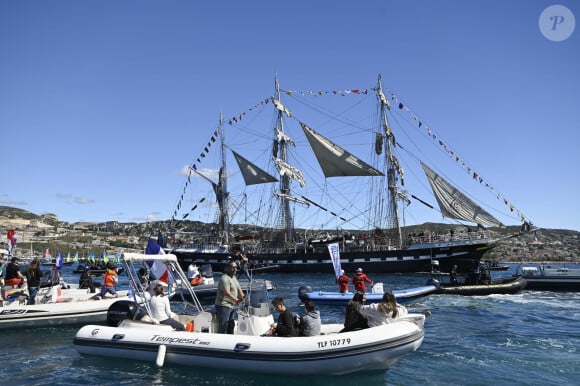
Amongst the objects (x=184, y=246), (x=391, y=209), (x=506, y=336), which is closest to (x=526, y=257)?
(x=391, y=209)

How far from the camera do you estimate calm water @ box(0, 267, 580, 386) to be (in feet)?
32.5

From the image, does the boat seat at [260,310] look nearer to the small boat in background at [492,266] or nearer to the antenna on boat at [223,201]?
the small boat in background at [492,266]

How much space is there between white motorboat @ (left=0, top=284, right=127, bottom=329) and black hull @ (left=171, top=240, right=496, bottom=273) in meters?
37.4

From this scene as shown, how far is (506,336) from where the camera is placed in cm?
1521

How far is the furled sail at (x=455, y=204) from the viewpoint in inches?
1851

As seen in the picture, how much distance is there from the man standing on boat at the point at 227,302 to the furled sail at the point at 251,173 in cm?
6146

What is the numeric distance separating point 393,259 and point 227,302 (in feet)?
151

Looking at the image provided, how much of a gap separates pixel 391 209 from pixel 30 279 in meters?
51.7

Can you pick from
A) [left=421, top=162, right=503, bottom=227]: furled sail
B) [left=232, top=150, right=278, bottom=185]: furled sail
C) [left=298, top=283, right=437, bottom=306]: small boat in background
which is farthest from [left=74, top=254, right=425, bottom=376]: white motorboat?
[left=232, top=150, right=278, bottom=185]: furled sail

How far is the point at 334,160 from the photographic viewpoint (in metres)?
64.3

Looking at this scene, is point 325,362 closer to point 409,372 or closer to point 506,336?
point 409,372

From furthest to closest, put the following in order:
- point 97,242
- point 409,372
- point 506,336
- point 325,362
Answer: point 97,242
point 506,336
point 409,372
point 325,362

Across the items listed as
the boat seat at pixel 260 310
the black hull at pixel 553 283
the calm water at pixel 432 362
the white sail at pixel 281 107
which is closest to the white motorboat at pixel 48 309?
the calm water at pixel 432 362

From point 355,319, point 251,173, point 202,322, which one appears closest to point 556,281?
point 355,319
